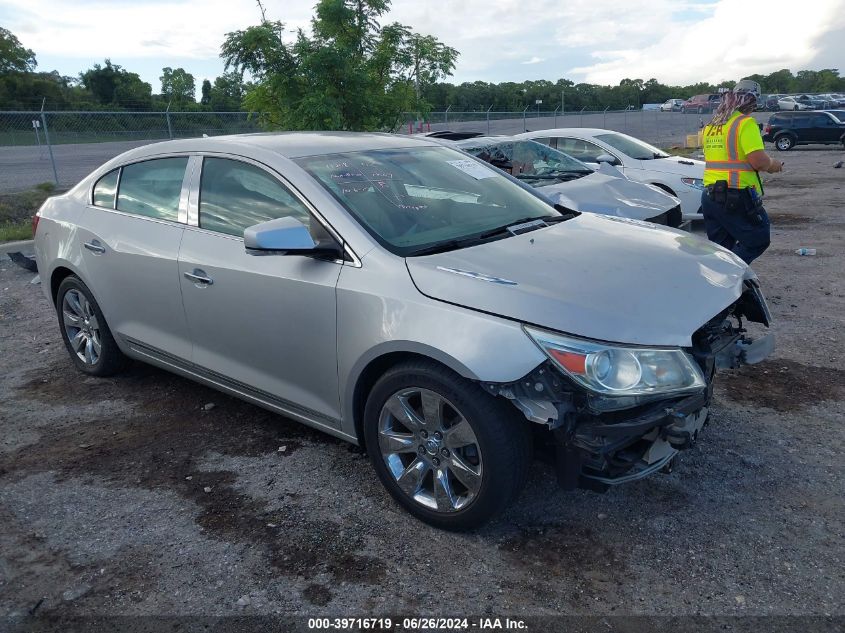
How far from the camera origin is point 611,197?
7.76m

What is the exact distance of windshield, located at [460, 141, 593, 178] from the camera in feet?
28.9

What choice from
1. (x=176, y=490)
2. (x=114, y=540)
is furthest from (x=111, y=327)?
(x=114, y=540)

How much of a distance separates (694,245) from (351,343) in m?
1.88

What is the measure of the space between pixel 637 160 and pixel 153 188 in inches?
334

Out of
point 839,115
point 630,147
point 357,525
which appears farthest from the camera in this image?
point 839,115

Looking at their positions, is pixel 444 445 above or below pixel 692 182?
below

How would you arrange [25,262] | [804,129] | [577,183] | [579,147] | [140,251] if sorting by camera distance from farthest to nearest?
1. [804,129]
2. [579,147]
3. [25,262]
4. [577,183]
5. [140,251]

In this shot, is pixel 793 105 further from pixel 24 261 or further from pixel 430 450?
pixel 430 450

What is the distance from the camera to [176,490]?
3.67 metres

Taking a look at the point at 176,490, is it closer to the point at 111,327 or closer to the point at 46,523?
the point at 46,523

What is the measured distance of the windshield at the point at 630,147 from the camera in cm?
1144

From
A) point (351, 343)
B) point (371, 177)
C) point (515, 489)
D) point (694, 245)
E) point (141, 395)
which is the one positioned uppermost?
point (371, 177)

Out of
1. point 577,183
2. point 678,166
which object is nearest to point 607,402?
point 577,183

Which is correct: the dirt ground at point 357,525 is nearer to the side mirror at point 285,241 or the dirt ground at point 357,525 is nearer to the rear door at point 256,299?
the rear door at point 256,299
